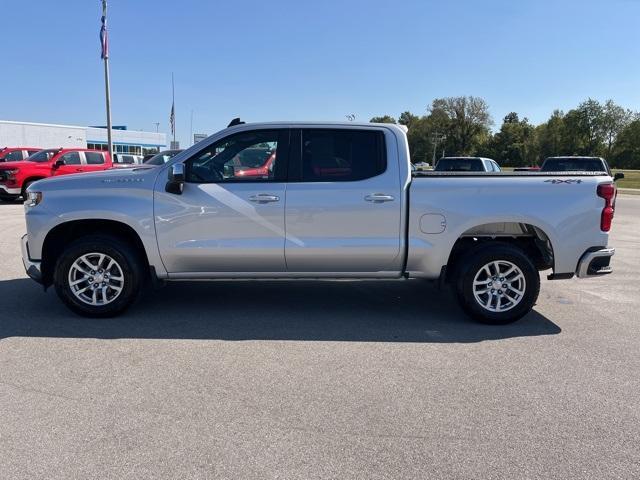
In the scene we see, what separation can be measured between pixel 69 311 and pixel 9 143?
61839 millimetres

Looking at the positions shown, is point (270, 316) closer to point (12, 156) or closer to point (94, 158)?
point (94, 158)

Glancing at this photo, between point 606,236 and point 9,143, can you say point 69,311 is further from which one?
point 9,143

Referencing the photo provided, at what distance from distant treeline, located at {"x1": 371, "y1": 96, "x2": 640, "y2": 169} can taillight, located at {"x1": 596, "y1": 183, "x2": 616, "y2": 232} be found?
7779 cm

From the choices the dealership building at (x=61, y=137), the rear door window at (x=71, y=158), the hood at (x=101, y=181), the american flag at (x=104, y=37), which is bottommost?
the hood at (x=101, y=181)

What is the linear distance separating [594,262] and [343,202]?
262cm

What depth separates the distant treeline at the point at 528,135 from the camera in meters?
80.7

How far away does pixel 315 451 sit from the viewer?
3012 mm

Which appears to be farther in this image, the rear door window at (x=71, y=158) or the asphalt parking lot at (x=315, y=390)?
the rear door window at (x=71, y=158)

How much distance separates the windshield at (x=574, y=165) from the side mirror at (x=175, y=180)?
14243 mm

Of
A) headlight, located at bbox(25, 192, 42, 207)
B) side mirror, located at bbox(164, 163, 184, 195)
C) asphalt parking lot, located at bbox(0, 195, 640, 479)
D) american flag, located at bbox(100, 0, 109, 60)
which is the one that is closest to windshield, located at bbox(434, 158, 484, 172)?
asphalt parking lot, located at bbox(0, 195, 640, 479)

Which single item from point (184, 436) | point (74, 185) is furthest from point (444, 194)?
point (74, 185)

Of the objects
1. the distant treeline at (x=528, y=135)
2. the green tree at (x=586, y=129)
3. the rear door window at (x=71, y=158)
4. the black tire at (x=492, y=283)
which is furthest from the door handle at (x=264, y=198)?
the green tree at (x=586, y=129)

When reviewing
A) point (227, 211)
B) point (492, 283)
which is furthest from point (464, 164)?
point (227, 211)

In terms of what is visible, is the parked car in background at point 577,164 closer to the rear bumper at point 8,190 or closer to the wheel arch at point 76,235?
the wheel arch at point 76,235
